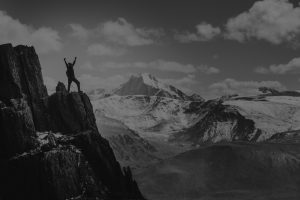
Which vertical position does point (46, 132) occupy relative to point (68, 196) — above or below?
above

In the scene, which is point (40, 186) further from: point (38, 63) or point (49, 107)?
point (38, 63)

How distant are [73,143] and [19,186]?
46.9 feet

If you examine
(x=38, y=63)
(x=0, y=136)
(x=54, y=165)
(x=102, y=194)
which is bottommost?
(x=102, y=194)

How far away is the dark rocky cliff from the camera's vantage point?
112 metres

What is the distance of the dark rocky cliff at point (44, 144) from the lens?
112062 millimetres

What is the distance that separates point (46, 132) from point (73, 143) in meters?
6.39

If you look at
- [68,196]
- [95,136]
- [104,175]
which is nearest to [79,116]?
[95,136]

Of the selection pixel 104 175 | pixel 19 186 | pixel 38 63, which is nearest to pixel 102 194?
pixel 104 175

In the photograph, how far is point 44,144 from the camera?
114 meters

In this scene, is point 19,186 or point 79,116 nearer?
point 19,186

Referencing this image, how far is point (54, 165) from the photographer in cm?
11150

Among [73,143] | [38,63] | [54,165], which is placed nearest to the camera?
[54,165]

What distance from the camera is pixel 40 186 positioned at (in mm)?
112188

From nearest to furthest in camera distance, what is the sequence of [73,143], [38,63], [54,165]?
[54,165] < [73,143] < [38,63]
